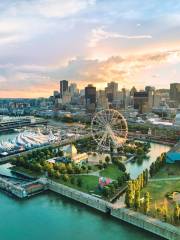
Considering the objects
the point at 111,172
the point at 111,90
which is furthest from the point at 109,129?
the point at 111,90

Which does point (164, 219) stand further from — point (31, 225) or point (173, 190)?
point (31, 225)

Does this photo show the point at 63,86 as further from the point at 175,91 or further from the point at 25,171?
the point at 25,171

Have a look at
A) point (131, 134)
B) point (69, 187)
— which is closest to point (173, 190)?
point (69, 187)

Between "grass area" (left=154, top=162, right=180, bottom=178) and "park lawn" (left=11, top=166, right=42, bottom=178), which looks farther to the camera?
"park lawn" (left=11, top=166, right=42, bottom=178)

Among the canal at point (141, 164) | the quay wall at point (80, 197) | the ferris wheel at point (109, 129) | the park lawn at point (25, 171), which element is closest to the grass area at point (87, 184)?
the quay wall at point (80, 197)

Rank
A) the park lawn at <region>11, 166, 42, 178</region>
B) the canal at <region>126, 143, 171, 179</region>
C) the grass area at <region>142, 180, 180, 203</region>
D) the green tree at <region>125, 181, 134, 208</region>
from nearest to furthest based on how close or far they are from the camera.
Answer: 1. the green tree at <region>125, 181, 134, 208</region>
2. the grass area at <region>142, 180, 180, 203</region>
3. the park lawn at <region>11, 166, 42, 178</region>
4. the canal at <region>126, 143, 171, 179</region>

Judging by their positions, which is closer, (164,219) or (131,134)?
(164,219)

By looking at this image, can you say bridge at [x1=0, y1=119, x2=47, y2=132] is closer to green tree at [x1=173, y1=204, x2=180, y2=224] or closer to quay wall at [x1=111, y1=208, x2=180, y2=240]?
quay wall at [x1=111, y1=208, x2=180, y2=240]

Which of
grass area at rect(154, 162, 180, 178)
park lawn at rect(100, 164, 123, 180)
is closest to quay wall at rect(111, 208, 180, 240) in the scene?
park lawn at rect(100, 164, 123, 180)
